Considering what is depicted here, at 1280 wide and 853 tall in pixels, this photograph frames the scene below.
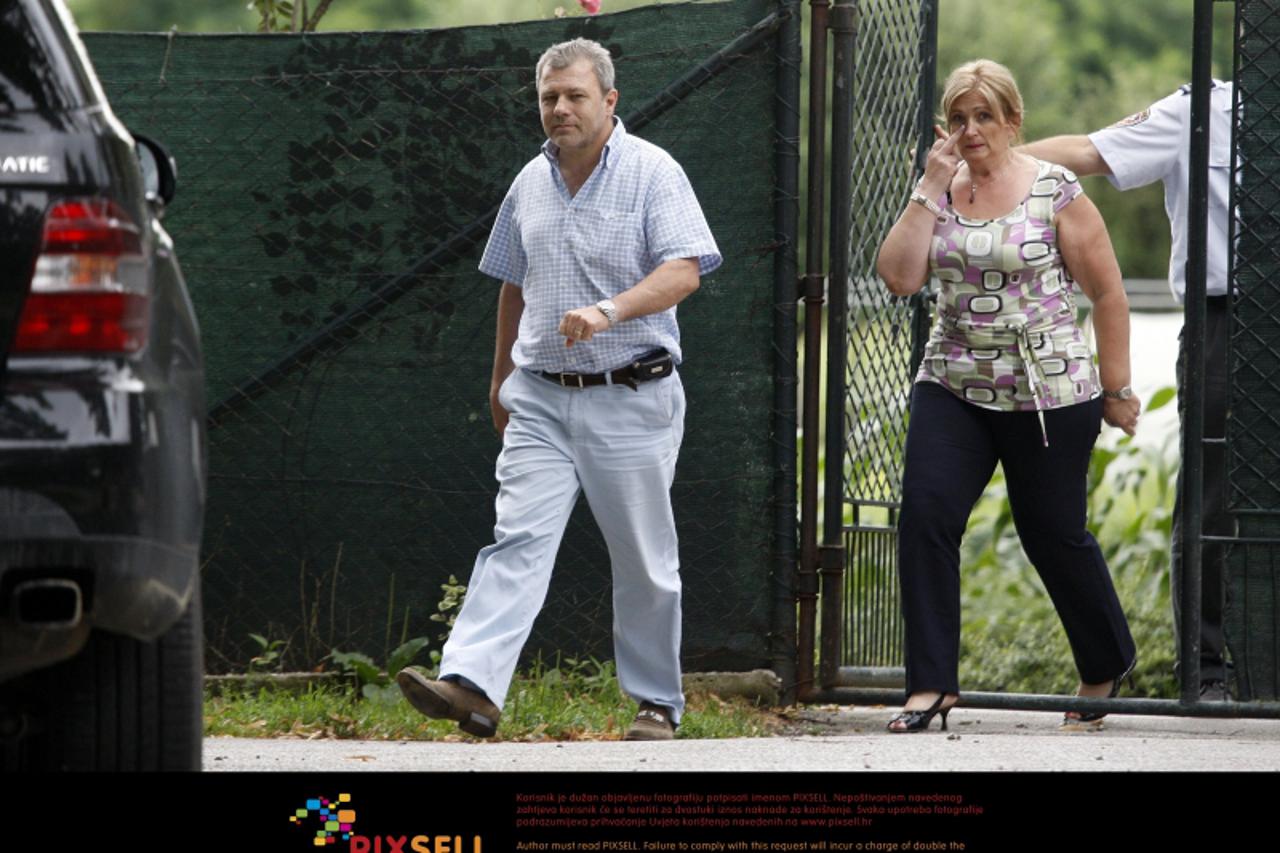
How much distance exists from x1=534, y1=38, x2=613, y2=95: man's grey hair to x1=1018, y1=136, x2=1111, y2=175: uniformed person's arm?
1457 millimetres

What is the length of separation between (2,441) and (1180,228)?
14.6 ft

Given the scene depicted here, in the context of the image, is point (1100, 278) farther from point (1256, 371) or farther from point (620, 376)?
point (620, 376)

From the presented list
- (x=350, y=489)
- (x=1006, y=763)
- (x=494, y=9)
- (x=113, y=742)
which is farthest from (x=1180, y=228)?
(x=494, y=9)

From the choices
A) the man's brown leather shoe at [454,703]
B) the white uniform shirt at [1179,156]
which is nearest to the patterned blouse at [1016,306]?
the white uniform shirt at [1179,156]

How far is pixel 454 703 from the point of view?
5.46m

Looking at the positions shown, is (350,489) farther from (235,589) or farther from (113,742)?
(113,742)

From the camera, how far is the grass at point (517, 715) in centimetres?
617

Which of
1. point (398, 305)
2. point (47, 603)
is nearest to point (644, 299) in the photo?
point (398, 305)

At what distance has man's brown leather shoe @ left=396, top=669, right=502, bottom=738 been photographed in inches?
212

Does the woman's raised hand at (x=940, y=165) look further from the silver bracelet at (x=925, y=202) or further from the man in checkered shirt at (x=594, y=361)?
the man in checkered shirt at (x=594, y=361)

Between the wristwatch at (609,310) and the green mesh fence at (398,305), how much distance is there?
1208 millimetres
